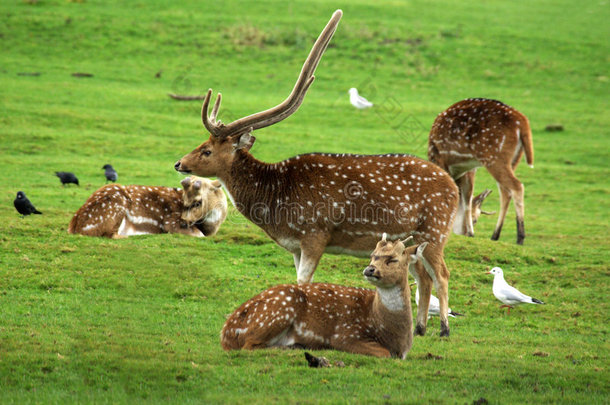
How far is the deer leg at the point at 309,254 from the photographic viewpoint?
8898mm

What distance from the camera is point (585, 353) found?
8.75 metres

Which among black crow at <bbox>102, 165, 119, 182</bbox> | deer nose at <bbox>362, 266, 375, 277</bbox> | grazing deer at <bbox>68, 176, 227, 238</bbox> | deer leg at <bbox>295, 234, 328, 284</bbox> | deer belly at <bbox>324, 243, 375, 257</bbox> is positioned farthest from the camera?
black crow at <bbox>102, 165, 119, 182</bbox>

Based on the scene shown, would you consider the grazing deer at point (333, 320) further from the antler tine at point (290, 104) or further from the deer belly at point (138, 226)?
the deer belly at point (138, 226)

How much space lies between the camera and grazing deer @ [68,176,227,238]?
12898mm

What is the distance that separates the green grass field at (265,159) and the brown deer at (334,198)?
4.19ft

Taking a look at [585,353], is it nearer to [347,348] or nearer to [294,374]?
[347,348]

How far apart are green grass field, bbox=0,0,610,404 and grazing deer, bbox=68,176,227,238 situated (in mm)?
415

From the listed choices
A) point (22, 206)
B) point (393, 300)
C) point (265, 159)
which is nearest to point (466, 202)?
point (393, 300)

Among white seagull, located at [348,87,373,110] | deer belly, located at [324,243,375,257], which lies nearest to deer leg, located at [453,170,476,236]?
deer belly, located at [324,243,375,257]

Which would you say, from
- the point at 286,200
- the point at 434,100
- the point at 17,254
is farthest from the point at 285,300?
the point at 434,100

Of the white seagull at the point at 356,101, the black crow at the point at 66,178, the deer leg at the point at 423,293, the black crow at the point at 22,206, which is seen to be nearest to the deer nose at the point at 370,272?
the deer leg at the point at 423,293

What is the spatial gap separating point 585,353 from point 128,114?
20.9 metres

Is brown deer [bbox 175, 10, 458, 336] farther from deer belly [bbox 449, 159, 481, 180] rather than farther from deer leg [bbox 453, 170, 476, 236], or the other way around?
deer leg [bbox 453, 170, 476, 236]

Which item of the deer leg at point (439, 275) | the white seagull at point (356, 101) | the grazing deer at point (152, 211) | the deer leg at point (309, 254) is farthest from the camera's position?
the white seagull at point (356, 101)
